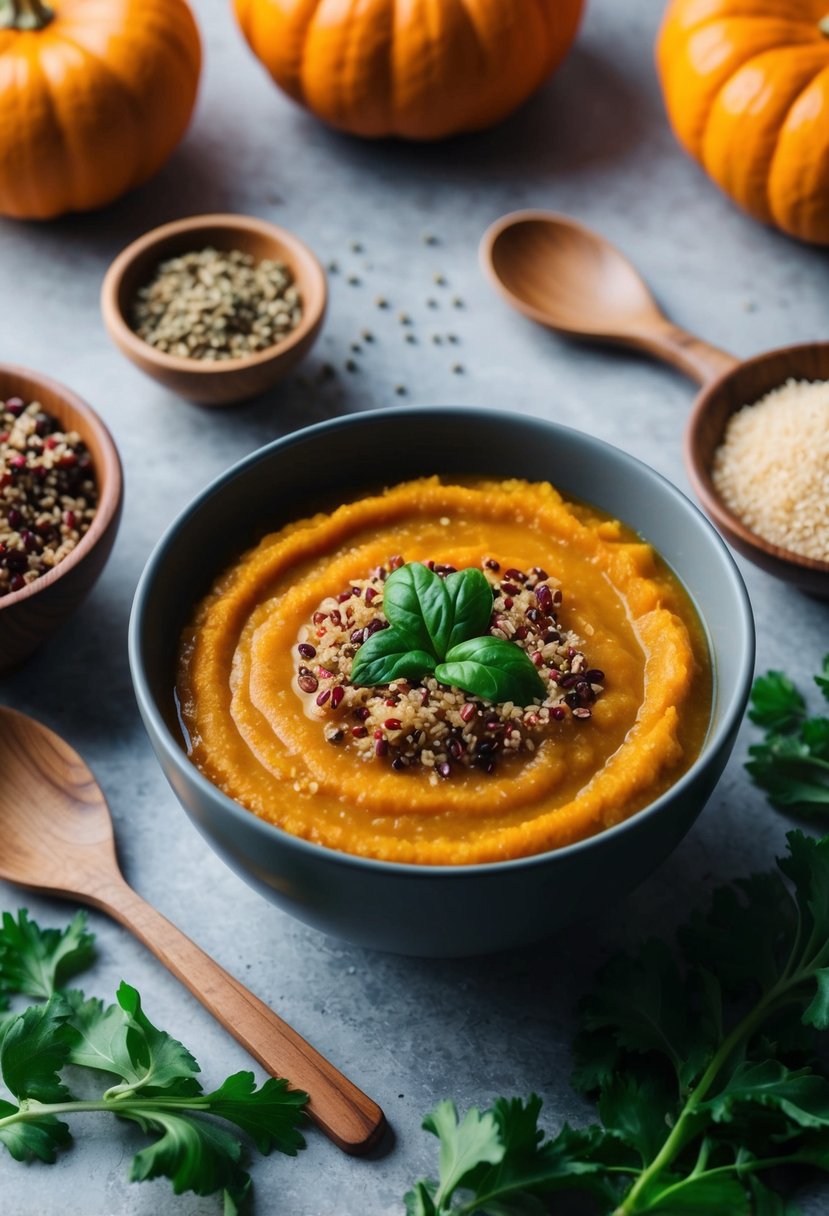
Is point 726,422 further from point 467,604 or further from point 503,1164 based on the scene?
point 503,1164

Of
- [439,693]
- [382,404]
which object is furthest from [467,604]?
[382,404]

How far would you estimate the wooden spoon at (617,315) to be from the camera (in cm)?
410

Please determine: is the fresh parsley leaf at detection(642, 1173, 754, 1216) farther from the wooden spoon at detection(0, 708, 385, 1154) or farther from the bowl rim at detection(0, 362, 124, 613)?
the bowl rim at detection(0, 362, 124, 613)

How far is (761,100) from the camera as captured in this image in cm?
452

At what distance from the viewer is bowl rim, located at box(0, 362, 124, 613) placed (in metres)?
3.47

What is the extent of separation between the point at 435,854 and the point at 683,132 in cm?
324

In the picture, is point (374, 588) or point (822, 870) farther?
point (374, 588)

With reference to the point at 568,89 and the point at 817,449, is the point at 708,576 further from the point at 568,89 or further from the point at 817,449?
the point at 568,89

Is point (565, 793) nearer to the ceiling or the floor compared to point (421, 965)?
nearer to the ceiling

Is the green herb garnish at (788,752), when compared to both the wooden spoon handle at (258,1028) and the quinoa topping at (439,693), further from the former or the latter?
the wooden spoon handle at (258,1028)

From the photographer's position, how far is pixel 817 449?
3869 millimetres

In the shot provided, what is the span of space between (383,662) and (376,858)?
47 centimetres

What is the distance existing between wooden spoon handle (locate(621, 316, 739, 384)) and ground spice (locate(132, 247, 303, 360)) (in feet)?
3.90

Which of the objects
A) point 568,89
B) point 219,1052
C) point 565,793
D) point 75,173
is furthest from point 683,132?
point 219,1052
